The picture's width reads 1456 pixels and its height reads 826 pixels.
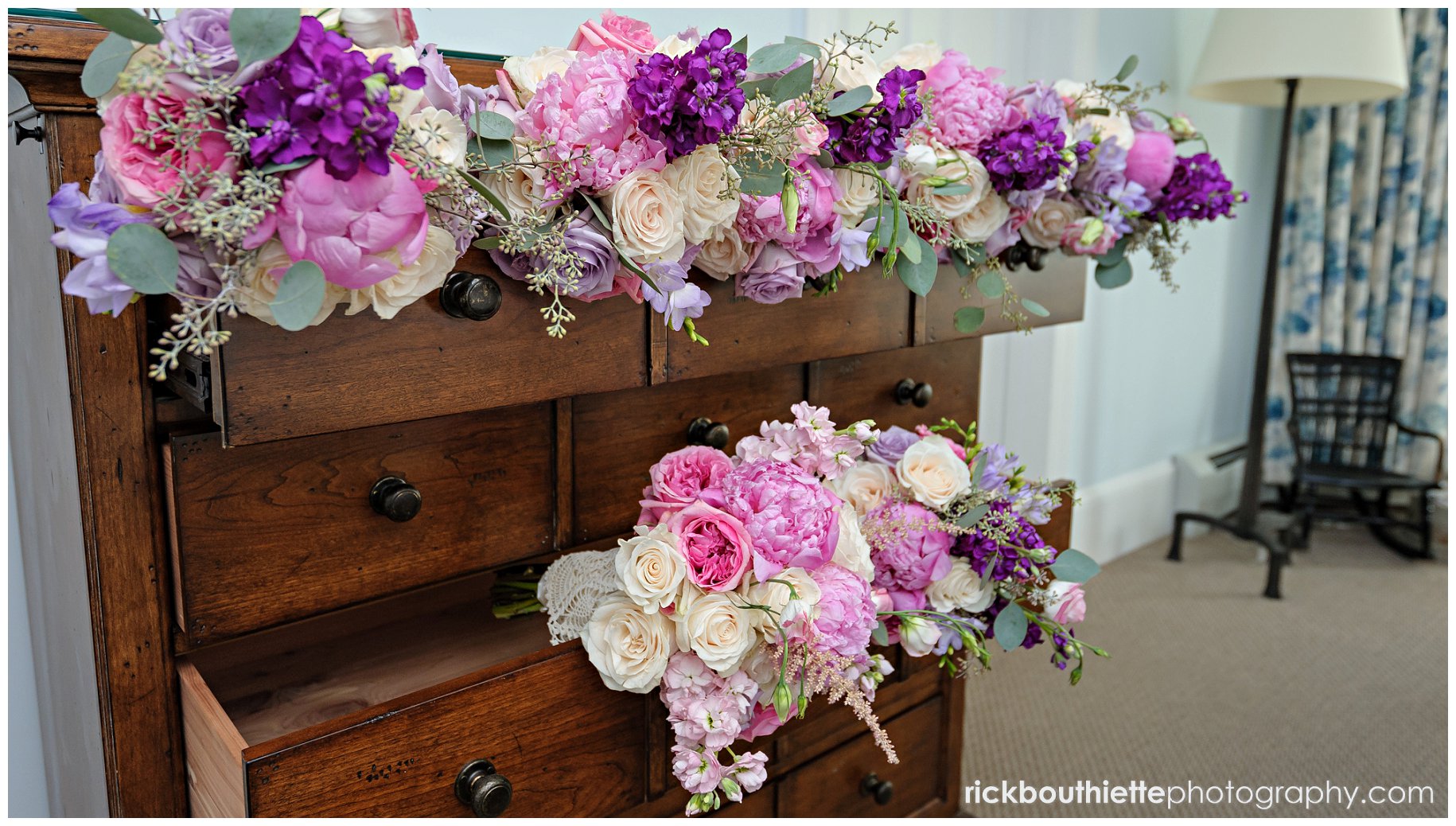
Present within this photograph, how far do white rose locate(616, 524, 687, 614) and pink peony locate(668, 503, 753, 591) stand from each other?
0.01m

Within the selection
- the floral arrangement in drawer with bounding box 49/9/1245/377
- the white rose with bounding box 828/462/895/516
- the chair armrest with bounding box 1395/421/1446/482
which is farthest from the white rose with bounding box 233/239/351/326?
the chair armrest with bounding box 1395/421/1446/482

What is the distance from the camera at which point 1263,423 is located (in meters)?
2.90

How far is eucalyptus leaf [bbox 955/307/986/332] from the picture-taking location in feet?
4.24

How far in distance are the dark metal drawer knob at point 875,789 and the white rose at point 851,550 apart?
20.6 inches

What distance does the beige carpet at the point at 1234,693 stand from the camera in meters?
1.91

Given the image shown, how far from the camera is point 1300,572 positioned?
9.71 ft

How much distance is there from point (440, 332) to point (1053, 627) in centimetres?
75

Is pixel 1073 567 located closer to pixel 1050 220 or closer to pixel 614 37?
pixel 1050 220

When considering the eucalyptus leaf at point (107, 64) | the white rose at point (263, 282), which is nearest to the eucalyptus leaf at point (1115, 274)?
the white rose at point (263, 282)

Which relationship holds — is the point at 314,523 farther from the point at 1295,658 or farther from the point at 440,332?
the point at 1295,658

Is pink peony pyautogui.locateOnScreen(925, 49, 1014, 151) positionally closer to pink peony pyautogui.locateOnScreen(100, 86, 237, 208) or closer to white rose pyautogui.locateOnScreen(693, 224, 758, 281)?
white rose pyautogui.locateOnScreen(693, 224, 758, 281)

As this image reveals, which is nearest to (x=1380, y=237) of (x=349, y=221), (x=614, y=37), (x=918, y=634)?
(x=918, y=634)

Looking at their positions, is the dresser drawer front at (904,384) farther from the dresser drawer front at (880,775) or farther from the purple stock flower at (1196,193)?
the dresser drawer front at (880,775)

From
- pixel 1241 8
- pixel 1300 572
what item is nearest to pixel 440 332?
pixel 1241 8
